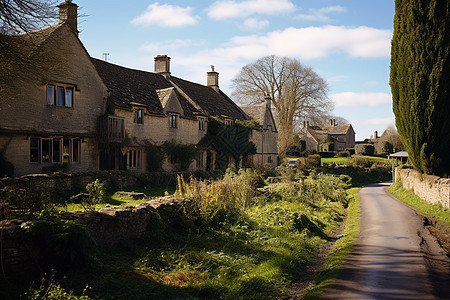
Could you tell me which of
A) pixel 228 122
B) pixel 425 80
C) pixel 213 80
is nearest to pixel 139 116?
pixel 228 122

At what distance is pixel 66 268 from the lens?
6.58 m

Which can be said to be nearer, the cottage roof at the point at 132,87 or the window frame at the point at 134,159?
the cottage roof at the point at 132,87

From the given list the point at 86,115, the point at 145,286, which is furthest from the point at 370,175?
the point at 145,286

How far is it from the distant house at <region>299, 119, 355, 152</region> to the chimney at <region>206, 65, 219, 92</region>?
29764 millimetres

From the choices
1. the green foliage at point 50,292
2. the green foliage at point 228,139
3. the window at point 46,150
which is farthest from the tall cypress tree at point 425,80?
the window at point 46,150

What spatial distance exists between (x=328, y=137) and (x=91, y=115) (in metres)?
67.1

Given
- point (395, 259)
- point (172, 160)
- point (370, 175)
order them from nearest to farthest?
1. point (395, 259)
2. point (172, 160)
3. point (370, 175)

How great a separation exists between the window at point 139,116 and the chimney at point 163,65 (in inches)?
368

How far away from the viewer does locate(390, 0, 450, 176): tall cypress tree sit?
61.7 feet

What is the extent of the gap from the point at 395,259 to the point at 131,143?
18.7 metres

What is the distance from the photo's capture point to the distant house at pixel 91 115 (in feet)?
60.0

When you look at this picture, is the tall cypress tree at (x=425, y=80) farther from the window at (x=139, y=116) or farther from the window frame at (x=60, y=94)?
the window frame at (x=60, y=94)

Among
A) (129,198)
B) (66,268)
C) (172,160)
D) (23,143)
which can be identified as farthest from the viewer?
(172,160)

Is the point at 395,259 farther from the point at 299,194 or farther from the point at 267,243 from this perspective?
the point at 299,194
